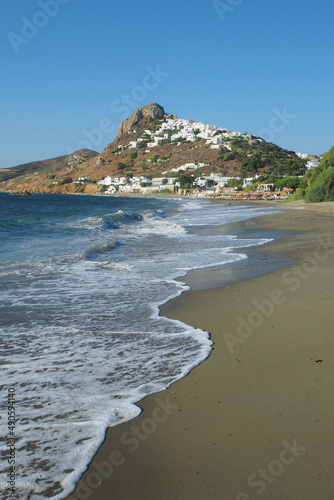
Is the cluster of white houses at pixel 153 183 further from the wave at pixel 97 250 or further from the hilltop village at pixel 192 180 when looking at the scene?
the wave at pixel 97 250

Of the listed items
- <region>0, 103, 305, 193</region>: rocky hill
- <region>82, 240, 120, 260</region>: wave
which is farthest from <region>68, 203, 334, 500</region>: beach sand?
<region>0, 103, 305, 193</region>: rocky hill

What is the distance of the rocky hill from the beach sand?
350 ft


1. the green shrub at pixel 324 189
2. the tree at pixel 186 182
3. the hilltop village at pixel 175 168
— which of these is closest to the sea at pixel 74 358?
the green shrub at pixel 324 189

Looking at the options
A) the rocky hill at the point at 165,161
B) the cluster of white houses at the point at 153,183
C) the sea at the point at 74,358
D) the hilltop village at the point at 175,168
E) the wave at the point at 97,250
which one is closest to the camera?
the sea at the point at 74,358

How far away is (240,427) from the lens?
2.54 m

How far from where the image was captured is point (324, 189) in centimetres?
2898

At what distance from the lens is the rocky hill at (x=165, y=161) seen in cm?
12583

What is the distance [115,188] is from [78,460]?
137m

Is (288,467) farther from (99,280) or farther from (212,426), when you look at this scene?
(99,280)

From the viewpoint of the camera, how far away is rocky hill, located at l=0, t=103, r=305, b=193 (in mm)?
125831

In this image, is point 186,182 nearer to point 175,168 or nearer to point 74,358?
point 175,168

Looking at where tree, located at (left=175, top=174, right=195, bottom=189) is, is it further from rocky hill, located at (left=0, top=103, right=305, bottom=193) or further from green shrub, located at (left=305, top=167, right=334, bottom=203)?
green shrub, located at (left=305, top=167, right=334, bottom=203)

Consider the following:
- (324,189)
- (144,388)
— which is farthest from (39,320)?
(324,189)

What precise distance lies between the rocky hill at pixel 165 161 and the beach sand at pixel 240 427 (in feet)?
350
